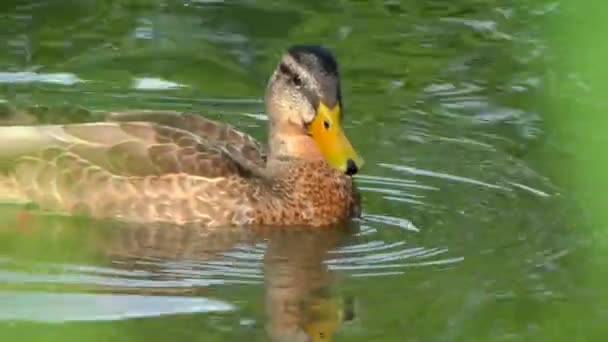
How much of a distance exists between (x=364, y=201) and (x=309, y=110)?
66cm

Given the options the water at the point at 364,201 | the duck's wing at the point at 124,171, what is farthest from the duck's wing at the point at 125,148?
the water at the point at 364,201

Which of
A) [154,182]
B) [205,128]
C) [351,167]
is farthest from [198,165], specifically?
[351,167]

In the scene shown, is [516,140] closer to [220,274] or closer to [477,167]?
[477,167]

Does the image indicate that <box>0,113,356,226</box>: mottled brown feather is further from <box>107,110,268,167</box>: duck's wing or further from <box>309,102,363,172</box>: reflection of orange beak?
<box>309,102,363,172</box>: reflection of orange beak

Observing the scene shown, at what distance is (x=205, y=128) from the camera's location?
7148mm

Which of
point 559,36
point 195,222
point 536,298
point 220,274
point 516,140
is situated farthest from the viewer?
point 516,140

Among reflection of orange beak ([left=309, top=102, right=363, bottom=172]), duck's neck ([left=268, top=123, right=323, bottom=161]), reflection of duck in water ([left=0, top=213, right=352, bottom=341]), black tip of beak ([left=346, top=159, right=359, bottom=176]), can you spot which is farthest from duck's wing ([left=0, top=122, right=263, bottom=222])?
black tip of beak ([left=346, top=159, right=359, bottom=176])

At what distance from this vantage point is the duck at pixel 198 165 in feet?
22.5

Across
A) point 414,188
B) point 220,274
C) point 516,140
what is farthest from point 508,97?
point 220,274

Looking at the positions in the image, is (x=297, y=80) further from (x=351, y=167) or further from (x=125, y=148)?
(x=125, y=148)

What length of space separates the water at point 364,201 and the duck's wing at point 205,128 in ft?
0.71

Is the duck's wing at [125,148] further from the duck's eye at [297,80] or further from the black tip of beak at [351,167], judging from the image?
the black tip of beak at [351,167]

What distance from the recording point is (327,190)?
723 cm

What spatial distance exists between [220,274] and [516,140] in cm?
283
